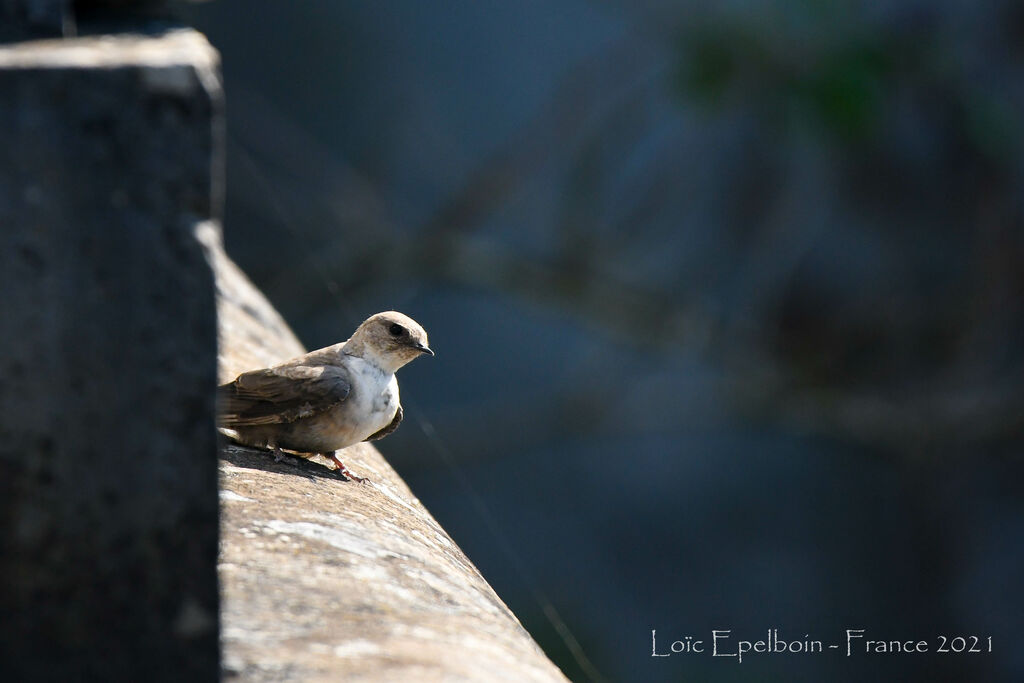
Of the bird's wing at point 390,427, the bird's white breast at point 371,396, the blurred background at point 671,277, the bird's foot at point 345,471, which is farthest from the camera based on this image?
the blurred background at point 671,277

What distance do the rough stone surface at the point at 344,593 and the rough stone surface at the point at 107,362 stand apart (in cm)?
7

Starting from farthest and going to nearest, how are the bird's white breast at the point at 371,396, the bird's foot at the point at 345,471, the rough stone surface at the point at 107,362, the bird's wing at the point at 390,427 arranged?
the bird's wing at the point at 390,427, the bird's white breast at the point at 371,396, the bird's foot at the point at 345,471, the rough stone surface at the point at 107,362

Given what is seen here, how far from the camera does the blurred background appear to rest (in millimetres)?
6348

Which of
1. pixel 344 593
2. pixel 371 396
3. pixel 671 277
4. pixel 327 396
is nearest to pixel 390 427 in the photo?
pixel 371 396

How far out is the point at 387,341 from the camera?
2.29 m

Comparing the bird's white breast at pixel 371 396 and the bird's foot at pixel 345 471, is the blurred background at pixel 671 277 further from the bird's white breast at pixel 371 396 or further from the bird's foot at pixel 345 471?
the bird's foot at pixel 345 471

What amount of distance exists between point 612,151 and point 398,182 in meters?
1.35

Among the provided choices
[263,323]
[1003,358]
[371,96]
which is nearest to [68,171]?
[263,323]

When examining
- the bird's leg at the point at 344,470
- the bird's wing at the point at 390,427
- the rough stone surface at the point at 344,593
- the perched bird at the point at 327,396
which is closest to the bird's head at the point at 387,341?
the perched bird at the point at 327,396

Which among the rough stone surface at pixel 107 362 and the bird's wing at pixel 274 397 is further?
the bird's wing at pixel 274 397

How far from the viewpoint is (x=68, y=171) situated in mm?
1057

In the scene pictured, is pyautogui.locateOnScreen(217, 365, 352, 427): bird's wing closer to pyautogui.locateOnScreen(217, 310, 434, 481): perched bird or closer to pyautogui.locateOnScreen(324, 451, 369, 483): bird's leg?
pyautogui.locateOnScreen(217, 310, 434, 481): perched bird

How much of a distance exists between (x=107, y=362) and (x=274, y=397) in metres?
1.01

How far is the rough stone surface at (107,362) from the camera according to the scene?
1.05 metres
